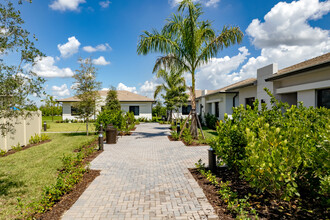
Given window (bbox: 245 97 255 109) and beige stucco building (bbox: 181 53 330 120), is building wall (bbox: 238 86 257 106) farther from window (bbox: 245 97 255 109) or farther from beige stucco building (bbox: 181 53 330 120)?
window (bbox: 245 97 255 109)

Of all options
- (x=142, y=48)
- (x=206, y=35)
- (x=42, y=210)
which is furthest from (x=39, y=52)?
(x=206, y=35)

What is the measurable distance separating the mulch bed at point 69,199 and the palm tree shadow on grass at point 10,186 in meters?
1.22

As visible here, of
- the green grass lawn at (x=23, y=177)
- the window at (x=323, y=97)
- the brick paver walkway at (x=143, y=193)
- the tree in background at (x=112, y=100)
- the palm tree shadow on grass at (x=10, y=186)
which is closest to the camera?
the brick paver walkway at (x=143, y=193)

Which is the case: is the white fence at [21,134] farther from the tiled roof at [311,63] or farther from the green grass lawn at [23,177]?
the tiled roof at [311,63]

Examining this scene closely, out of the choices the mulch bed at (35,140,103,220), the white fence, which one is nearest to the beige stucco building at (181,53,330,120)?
the mulch bed at (35,140,103,220)

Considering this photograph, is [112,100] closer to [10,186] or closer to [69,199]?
[10,186]

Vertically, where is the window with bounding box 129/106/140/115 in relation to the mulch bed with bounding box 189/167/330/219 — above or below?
above

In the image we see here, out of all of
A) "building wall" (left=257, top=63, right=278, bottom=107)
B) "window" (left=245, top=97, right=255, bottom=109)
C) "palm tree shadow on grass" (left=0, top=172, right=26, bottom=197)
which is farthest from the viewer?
"window" (left=245, top=97, right=255, bottom=109)

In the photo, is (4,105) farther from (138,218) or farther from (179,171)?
(179,171)

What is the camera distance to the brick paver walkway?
146 inches

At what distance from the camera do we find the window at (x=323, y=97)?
816 cm

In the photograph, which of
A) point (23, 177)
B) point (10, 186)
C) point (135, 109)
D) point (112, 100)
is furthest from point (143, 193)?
point (135, 109)

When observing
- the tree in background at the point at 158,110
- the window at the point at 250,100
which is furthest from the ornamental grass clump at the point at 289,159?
the tree in background at the point at 158,110

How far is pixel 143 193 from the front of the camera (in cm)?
464
